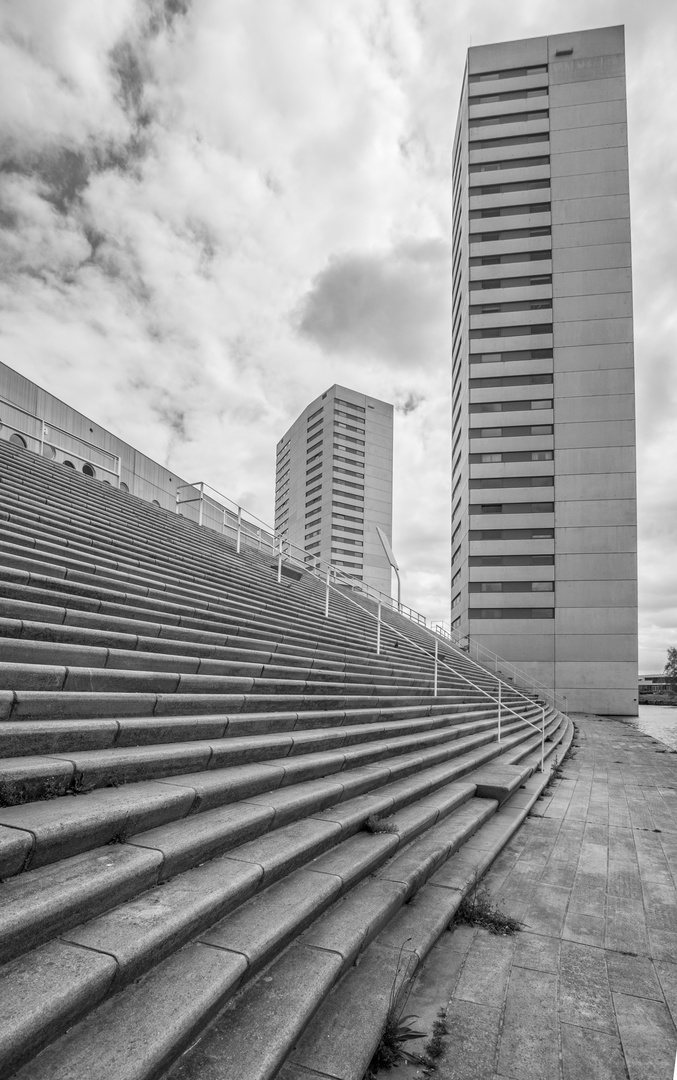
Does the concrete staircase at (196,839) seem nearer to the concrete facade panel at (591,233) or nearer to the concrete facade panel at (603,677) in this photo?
the concrete facade panel at (603,677)

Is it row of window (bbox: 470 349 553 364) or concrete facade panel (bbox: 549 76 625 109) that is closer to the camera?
row of window (bbox: 470 349 553 364)

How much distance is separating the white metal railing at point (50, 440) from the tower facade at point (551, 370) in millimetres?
21507

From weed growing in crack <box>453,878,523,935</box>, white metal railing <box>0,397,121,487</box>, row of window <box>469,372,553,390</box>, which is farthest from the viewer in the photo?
row of window <box>469,372,553,390</box>

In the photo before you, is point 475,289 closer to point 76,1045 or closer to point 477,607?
point 477,607

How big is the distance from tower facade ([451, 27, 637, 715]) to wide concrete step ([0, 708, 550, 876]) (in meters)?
29.1

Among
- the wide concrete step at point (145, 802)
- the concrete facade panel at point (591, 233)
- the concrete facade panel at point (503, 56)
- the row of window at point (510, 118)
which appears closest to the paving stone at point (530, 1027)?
the wide concrete step at point (145, 802)

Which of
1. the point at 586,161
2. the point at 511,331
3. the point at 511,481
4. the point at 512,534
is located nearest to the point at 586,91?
the point at 586,161

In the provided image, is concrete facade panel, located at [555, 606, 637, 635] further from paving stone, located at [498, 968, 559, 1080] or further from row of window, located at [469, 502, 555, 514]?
paving stone, located at [498, 968, 559, 1080]

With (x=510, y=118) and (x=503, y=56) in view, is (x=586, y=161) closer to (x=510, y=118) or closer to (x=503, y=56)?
(x=510, y=118)

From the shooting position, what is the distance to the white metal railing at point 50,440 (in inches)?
580

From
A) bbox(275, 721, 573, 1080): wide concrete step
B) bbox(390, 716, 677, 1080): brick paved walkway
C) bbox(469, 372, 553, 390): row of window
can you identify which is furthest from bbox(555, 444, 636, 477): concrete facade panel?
bbox(275, 721, 573, 1080): wide concrete step

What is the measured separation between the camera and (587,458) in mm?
33031

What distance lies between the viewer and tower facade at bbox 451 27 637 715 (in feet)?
105

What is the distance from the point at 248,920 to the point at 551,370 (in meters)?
35.9
